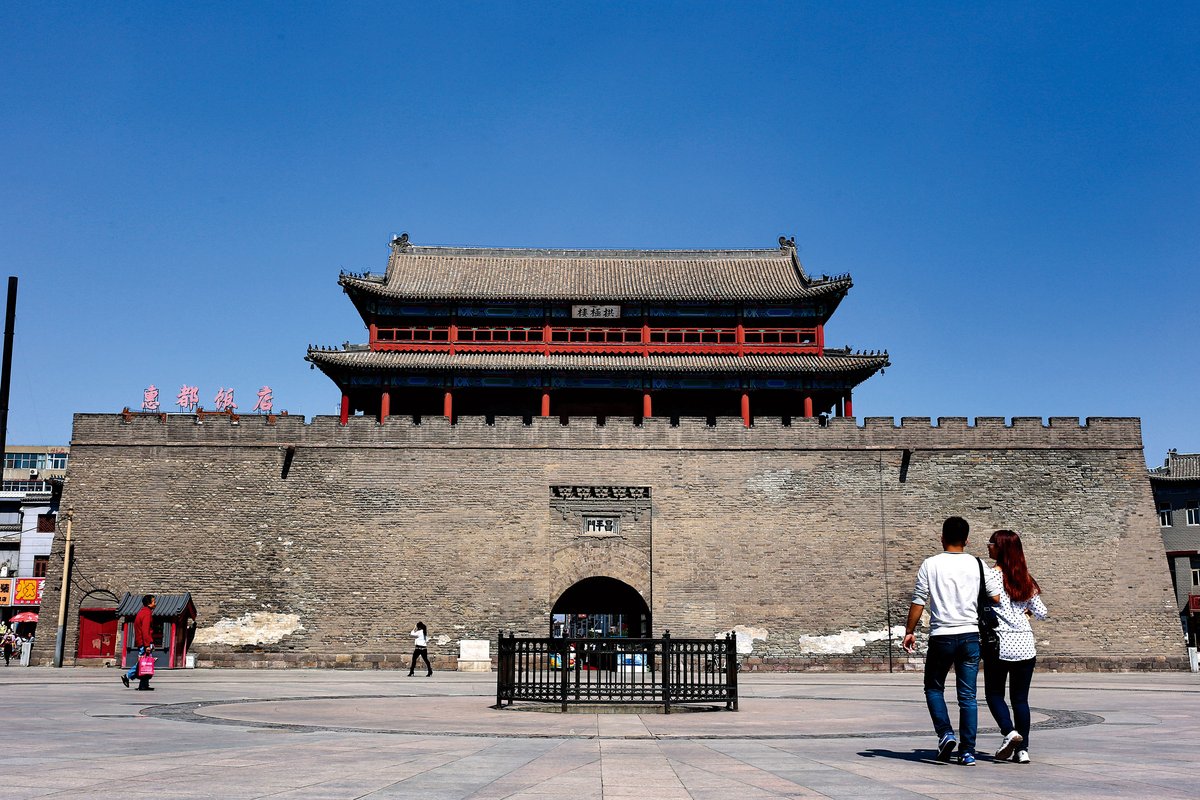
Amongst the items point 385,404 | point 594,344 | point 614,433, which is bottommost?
point 614,433

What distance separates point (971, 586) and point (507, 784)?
2823 mm

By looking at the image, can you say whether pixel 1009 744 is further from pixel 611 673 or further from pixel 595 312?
pixel 595 312

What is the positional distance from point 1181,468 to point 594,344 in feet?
67.8

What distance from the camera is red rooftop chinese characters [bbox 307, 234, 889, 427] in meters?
25.1

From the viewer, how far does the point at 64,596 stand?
2116 cm

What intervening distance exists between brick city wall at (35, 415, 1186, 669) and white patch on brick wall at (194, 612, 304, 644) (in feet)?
0.13

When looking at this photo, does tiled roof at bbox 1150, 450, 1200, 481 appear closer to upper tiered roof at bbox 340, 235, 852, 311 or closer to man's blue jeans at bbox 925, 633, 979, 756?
upper tiered roof at bbox 340, 235, 852, 311

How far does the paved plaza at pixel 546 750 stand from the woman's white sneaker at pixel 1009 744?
0.08m

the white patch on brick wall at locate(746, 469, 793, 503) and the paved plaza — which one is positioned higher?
the white patch on brick wall at locate(746, 469, 793, 503)

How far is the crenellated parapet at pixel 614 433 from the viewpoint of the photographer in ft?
73.3

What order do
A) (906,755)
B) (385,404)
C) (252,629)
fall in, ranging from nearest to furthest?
(906,755)
(252,629)
(385,404)

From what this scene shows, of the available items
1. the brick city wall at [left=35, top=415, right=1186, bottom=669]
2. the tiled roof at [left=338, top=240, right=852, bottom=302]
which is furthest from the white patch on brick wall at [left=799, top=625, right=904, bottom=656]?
the tiled roof at [left=338, top=240, right=852, bottom=302]

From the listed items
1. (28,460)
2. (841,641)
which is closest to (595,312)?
(841,641)

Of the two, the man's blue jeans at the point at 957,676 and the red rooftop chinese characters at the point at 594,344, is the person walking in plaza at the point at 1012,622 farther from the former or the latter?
the red rooftop chinese characters at the point at 594,344
